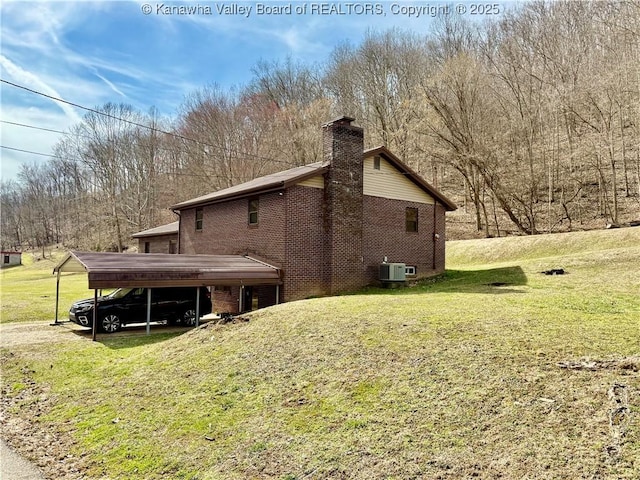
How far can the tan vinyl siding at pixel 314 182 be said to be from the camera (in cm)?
1662

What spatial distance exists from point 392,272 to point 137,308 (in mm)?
9200

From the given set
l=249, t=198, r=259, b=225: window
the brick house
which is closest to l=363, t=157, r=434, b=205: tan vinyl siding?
the brick house

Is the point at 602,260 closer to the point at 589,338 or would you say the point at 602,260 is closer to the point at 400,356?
the point at 589,338

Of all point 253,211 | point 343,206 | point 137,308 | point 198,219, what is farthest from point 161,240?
point 343,206

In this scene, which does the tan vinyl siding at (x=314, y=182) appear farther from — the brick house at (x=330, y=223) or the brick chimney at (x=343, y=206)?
the brick chimney at (x=343, y=206)

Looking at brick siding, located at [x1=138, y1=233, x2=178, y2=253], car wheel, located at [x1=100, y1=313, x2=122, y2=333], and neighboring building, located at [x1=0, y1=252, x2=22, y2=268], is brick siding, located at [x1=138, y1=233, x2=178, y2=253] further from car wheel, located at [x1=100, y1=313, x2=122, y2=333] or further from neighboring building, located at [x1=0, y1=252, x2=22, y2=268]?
neighboring building, located at [x1=0, y1=252, x2=22, y2=268]

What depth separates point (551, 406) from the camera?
5.47m

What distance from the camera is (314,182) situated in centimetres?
1692

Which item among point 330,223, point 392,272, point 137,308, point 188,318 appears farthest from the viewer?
point 392,272

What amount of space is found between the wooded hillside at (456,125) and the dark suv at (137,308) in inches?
809

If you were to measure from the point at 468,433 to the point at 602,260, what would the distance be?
51.1 ft

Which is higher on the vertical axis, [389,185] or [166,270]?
[389,185]

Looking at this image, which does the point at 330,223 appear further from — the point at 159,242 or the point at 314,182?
the point at 159,242

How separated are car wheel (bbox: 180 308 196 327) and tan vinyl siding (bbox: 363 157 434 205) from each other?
7.98 meters
